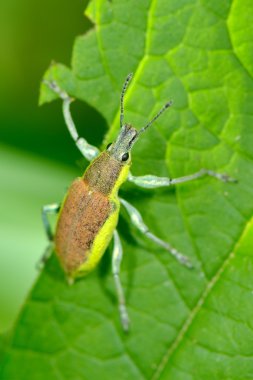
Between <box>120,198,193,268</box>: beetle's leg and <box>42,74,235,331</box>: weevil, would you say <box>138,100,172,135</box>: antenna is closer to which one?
<box>42,74,235,331</box>: weevil

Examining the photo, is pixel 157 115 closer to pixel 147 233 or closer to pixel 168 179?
pixel 168 179

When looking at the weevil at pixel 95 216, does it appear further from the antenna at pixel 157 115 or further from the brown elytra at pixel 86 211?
the antenna at pixel 157 115

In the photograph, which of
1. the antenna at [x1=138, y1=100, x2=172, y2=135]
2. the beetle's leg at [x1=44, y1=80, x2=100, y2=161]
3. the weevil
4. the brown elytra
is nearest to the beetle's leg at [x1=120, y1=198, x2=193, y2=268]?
the weevil

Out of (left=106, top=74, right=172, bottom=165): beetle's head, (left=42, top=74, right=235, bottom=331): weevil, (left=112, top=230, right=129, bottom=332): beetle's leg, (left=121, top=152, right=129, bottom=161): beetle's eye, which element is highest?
(left=106, top=74, right=172, bottom=165): beetle's head

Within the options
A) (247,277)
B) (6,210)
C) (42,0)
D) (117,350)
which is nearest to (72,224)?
(117,350)

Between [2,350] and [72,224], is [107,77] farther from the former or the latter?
[2,350]

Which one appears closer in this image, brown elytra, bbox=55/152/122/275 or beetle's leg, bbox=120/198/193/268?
beetle's leg, bbox=120/198/193/268

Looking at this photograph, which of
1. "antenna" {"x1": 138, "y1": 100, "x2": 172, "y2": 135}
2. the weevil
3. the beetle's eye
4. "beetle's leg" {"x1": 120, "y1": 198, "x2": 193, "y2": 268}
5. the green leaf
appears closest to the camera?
the green leaf

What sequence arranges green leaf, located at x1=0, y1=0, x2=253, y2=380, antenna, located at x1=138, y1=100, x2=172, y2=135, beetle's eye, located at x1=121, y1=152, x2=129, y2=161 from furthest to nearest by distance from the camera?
beetle's eye, located at x1=121, y1=152, x2=129, y2=161
antenna, located at x1=138, y1=100, x2=172, y2=135
green leaf, located at x1=0, y1=0, x2=253, y2=380
